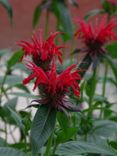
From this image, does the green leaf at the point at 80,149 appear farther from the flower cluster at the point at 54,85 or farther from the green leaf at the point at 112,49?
the green leaf at the point at 112,49

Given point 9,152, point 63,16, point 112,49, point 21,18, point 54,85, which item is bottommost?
point 9,152

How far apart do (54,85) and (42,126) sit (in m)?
0.06

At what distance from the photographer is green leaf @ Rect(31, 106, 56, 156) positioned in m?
0.63

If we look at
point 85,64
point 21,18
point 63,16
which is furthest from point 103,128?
point 21,18

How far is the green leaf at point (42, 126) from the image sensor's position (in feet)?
2.08

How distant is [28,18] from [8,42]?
0.29m

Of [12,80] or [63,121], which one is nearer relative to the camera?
[63,121]

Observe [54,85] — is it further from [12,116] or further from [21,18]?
[21,18]

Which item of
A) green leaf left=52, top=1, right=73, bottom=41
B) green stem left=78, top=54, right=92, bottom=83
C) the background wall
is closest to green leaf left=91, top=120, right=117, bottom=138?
green stem left=78, top=54, right=92, bottom=83

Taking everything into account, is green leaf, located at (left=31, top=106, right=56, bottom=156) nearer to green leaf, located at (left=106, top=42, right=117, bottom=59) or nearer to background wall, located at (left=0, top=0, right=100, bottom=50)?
green leaf, located at (left=106, top=42, right=117, bottom=59)

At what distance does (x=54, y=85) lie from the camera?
0.67 metres

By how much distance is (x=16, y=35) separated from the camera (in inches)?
168

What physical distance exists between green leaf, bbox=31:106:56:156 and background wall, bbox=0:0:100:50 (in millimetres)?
3382

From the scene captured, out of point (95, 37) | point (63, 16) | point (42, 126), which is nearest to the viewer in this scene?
point (42, 126)
